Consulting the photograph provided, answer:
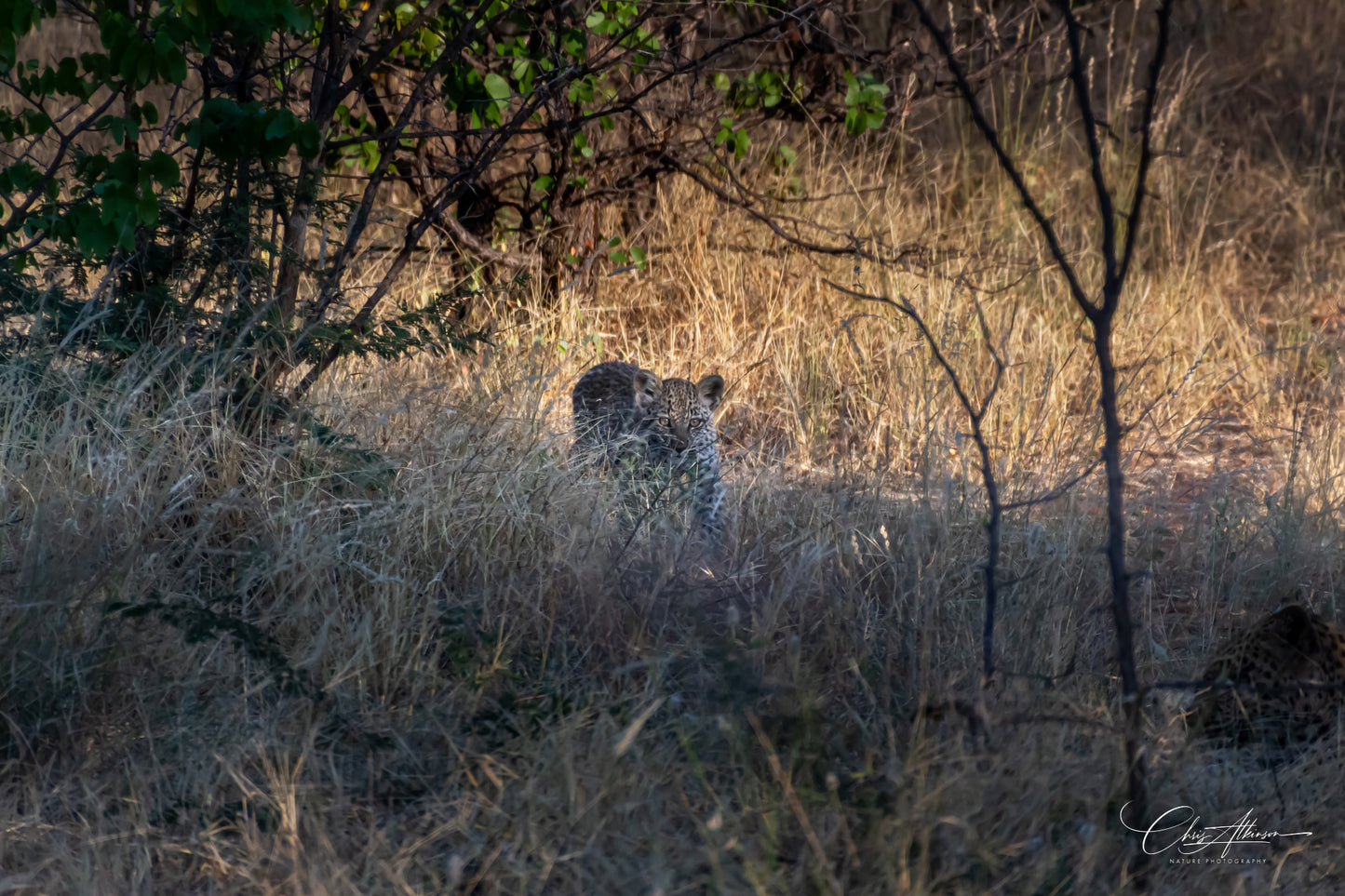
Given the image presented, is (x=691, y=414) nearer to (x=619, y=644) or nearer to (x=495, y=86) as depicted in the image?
(x=495, y=86)

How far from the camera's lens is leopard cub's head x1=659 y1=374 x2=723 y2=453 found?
5.36m

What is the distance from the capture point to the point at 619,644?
3457mm

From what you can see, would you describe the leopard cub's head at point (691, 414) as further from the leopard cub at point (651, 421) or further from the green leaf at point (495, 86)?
the green leaf at point (495, 86)

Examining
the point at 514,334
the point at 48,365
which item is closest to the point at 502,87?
the point at 514,334

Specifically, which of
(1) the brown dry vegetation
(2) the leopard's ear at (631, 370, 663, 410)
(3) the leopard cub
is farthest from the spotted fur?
(2) the leopard's ear at (631, 370, 663, 410)

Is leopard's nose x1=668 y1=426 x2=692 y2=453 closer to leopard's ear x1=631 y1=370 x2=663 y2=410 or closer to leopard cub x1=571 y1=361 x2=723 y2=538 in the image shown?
leopard cub x1=571 y1=361 x2=723 y2=538

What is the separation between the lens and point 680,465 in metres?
5.03

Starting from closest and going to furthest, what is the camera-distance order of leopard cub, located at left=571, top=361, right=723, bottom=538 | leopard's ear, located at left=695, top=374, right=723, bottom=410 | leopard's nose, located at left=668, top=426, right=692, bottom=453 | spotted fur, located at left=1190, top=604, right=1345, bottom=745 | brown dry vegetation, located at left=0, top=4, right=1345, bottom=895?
brown dry vegetation, located at left=0, top=4, right=1345, bottom=895 < spotted fur, located at left=1190, top=604, right=1345, bottom=745 < leopard cub, located at left=571, top=361, right=723, bottom=538 < leopard's nose, located at left=668, top=426, right=692, bottom=453 < leopard's ear, located at left=695, top=374, right=723, bottom=410

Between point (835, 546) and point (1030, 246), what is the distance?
14.8ft

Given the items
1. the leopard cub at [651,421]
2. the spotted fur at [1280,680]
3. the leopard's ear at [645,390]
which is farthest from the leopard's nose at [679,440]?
the spotted fur at [1280,680]

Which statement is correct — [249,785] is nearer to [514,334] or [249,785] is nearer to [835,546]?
[835,546]

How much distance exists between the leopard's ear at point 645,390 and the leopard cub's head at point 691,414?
54 mm

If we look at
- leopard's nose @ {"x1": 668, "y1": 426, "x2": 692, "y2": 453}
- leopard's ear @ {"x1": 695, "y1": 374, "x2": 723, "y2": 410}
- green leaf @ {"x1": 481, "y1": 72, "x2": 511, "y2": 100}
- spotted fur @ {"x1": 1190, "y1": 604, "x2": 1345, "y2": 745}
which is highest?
green leaf @ {"x1": 481, "y1": 72, "x2": 511, "y2": 100}

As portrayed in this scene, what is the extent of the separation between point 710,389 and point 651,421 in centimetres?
43
